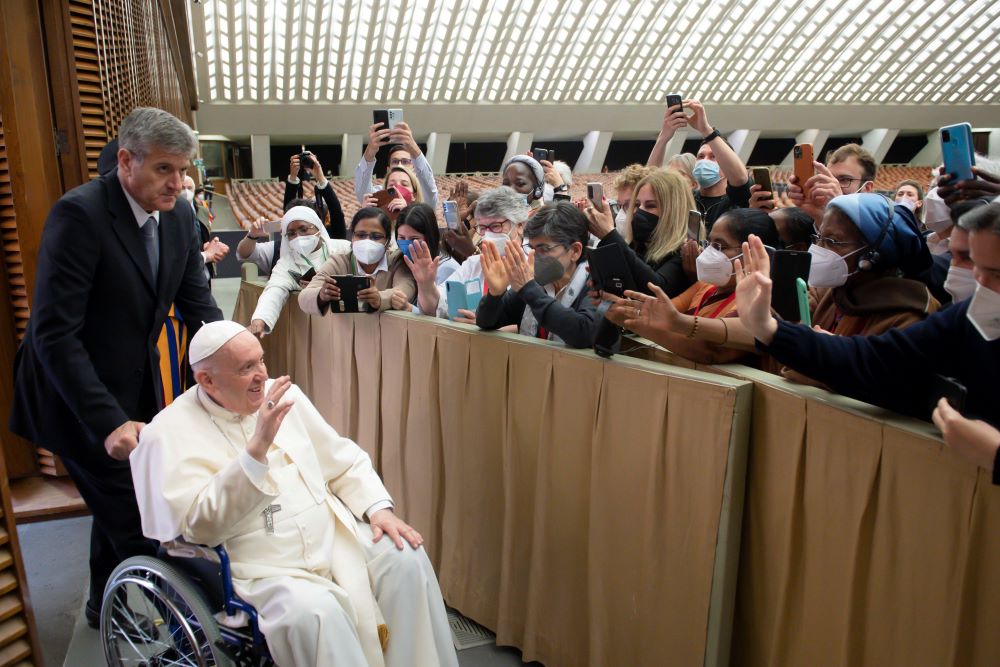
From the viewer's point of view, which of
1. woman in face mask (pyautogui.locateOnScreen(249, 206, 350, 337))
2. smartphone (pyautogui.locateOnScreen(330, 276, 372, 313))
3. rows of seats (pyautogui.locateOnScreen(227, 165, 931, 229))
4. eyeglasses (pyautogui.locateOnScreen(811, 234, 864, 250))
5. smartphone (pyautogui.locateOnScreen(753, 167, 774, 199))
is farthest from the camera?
rows of seats (pyautogui.locateOnScreen(227, 165, 931, 229))

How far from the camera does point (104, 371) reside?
2680 mm

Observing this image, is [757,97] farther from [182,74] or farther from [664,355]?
[664,355]

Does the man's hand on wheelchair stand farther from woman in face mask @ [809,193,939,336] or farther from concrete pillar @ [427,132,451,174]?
concrete pillar @ [427,132,451,174]

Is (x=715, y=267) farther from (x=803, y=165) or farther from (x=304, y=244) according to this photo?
(x=304, y=244)

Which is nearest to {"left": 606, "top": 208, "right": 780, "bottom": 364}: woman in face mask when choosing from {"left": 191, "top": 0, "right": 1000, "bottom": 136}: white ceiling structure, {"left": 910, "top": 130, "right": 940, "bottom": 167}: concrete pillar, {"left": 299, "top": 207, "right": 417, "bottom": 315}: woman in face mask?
{"left": 299, "top": 207, "right": 417, "bottom": 315}: woman in face mask

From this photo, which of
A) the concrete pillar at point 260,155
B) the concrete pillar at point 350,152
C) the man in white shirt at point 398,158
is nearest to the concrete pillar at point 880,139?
the concrete pillar at point 350,152

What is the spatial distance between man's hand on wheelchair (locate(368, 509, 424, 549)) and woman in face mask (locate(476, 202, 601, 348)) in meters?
0.83

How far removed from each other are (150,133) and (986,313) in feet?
7.85

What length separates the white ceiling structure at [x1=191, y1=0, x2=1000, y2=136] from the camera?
21.7 m

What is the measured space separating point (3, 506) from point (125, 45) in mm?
4625

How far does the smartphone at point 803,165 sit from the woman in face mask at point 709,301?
83 centimetres

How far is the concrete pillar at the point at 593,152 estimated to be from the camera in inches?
1058

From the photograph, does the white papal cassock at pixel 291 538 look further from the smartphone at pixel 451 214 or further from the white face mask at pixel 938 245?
the white face mask at pixel 938 245

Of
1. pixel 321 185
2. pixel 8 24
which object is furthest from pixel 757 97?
pixel 8 24
